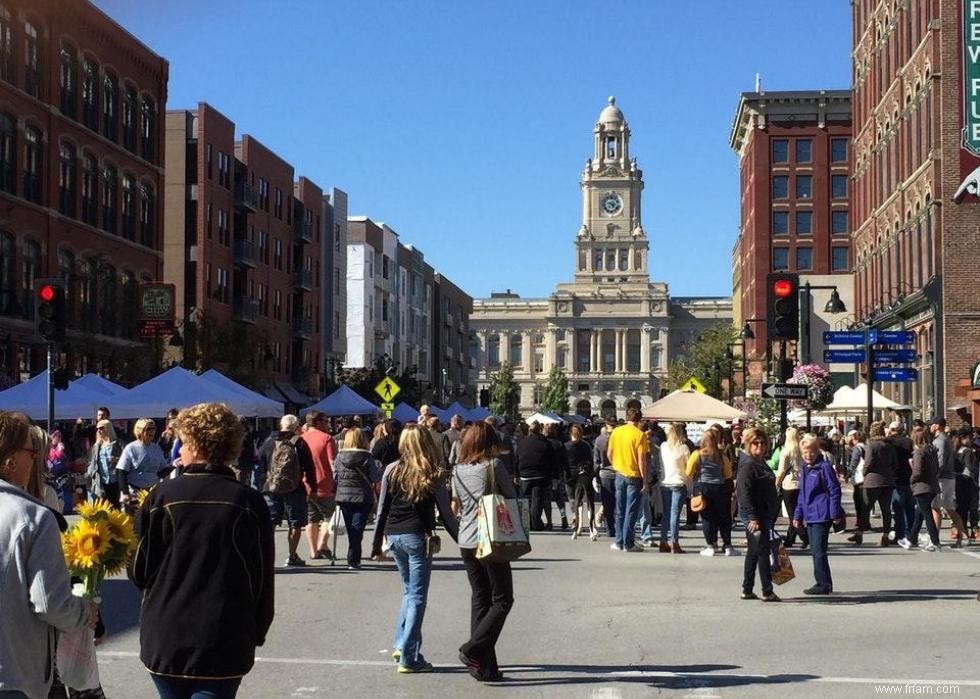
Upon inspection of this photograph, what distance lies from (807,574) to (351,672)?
839 centimetres

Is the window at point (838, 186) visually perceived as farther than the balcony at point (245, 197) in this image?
Yes

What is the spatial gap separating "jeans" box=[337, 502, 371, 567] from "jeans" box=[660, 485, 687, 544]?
463 cm

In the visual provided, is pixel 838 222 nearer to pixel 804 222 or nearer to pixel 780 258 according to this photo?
pixel 804 222

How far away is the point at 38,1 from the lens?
141 ft

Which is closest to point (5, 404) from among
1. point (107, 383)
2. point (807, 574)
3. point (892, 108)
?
point (107, 383)

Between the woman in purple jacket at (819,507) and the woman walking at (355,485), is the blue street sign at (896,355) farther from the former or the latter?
the woman in purple jacket at (819,507)

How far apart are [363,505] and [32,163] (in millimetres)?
29108

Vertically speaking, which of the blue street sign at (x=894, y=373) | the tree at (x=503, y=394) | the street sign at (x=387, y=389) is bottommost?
the street sign at (x=387, y=389)

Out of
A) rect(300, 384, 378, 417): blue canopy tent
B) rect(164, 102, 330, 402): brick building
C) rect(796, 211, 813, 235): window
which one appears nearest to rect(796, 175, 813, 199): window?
rect(796, 211, 813, 235): window

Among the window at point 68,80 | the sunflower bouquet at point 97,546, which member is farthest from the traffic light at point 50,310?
the window at point 68,80

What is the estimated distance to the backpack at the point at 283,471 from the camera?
682 inches

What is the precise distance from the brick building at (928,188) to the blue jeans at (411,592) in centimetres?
3344

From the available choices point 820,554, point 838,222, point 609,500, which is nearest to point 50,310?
point 609,500

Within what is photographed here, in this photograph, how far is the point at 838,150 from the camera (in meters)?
90.6
